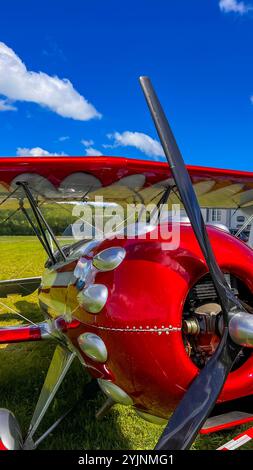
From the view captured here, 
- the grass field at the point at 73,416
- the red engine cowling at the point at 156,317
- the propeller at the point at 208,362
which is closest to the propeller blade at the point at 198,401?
the propeller at the point at 208,362

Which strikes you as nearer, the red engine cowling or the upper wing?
the red engine cowling

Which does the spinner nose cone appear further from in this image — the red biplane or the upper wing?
the upper wing

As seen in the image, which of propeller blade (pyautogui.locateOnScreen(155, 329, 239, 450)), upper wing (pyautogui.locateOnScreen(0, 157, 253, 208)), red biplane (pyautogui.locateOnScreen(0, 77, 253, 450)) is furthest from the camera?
upper wing (pyautogui.locateOnScreen(0, 157, 253, 208))

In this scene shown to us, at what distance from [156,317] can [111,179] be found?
2121 mm

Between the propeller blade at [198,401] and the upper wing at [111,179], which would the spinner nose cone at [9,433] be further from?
the upper wing at [111,179]

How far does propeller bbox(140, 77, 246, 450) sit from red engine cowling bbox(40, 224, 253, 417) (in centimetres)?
12

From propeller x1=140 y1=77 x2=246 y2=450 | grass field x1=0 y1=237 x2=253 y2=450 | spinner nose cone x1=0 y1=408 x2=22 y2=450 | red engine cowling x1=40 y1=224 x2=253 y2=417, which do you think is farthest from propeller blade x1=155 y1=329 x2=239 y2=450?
grass field x1=0 y1=237 x2=253 y2=450

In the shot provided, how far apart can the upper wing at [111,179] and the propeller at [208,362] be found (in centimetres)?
103

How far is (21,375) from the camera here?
476 centimetres

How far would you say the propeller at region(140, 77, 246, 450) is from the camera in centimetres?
183

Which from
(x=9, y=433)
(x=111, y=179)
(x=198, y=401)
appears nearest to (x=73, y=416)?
(x=9, y=433)

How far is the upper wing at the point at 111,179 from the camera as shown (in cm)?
314
